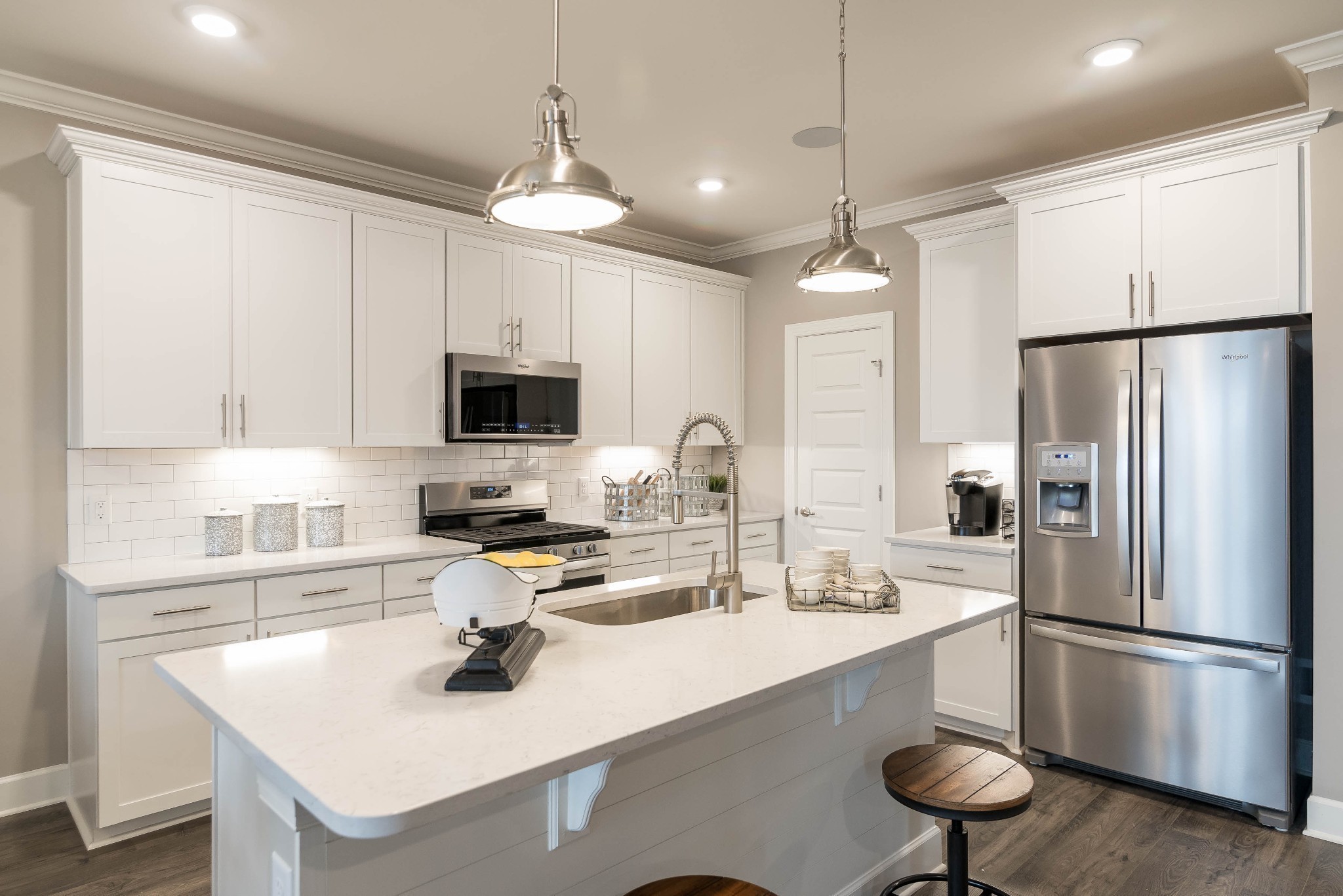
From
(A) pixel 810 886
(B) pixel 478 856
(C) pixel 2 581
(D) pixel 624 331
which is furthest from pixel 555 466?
(B) pixel 478 856

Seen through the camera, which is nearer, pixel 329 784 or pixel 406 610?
pixel 329 784

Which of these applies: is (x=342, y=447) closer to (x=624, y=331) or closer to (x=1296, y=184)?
(x=624, y=331)

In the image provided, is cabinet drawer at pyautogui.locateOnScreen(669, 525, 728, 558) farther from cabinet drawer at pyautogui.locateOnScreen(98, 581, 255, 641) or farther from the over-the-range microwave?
cabinet drawer at pyautogui.locateOnScreen(98, 581, 255, 641)

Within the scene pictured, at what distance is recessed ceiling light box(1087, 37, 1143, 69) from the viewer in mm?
2773

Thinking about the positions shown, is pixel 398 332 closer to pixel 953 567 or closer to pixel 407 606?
pixel 407 606

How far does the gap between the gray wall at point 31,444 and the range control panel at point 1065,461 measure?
3964 millimetres

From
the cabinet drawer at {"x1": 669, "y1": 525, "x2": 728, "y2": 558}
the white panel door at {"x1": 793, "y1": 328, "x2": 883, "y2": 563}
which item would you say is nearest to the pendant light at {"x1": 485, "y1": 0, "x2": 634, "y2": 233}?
the cabinet drawer at {"x1": 669, "y1": 525, "x2": 728, "y2": 558}

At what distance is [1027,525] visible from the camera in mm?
3467

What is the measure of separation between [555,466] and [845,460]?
70.4 inches

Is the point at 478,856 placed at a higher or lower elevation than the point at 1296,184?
lower

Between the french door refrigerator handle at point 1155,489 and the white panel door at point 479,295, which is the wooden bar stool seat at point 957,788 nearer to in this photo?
the french door refrigerator handle at point 1155,489

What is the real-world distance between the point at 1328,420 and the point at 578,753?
2953mm

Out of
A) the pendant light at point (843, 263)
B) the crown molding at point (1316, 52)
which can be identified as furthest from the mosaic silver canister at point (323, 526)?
the crown molding at point (1316, 52)

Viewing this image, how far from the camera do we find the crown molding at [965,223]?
12.7 ft
